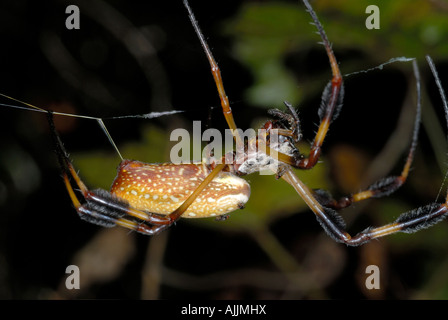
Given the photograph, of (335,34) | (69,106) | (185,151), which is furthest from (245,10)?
(69,106)

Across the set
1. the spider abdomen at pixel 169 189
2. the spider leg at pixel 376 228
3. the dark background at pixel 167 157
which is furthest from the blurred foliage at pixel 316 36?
the spider abdomen at pixel 169 189

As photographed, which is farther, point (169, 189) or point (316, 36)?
point (316, 36)

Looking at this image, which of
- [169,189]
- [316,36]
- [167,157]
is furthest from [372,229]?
[167,157]

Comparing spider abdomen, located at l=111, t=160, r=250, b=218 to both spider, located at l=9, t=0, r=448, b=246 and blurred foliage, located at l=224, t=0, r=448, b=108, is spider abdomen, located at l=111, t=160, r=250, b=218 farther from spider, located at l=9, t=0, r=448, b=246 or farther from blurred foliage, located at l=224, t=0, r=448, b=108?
blurred foliage, located at l=224, t=0, r=448, b=108

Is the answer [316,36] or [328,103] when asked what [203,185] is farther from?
[316,36]

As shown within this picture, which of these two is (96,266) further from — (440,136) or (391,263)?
(440,136)
